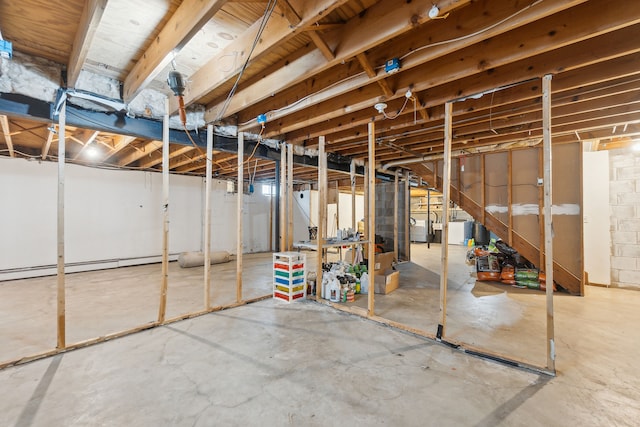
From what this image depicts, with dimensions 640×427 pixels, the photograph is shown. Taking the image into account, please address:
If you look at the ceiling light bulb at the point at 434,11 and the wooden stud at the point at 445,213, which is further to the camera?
the wooden stud at the point at 445,213

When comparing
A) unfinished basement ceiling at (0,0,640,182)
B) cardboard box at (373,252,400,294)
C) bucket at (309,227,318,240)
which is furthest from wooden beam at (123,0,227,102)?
bucket at (309,227,318,240)

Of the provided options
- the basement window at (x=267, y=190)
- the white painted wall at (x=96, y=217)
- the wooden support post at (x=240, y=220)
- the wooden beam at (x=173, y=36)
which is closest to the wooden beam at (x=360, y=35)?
the wooden beam at (x=173, y=36)

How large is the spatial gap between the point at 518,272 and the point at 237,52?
5.50m

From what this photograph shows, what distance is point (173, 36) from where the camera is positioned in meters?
1.91

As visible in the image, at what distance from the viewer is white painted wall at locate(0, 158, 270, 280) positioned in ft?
17.2

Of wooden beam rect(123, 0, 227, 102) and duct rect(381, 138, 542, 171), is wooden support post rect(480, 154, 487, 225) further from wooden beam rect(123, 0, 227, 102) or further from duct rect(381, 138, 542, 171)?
wooden beam rect(123, 0, 227, 102)

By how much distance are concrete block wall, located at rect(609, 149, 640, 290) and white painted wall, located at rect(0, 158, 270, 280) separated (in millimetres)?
8652

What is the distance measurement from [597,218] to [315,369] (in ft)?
18.9

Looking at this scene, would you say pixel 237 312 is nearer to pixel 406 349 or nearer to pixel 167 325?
pixel 167 325

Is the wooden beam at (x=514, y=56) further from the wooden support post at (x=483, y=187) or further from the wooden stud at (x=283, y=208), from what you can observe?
the wooden support post at (x=483, y=187)

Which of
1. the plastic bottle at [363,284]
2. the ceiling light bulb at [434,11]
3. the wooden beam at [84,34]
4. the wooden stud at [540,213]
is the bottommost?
the plastic bottle at [363,284]

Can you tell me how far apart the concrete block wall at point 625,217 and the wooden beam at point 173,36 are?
652 cm

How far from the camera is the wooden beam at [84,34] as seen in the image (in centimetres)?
162

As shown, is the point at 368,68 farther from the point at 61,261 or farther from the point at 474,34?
the point at 61,261
